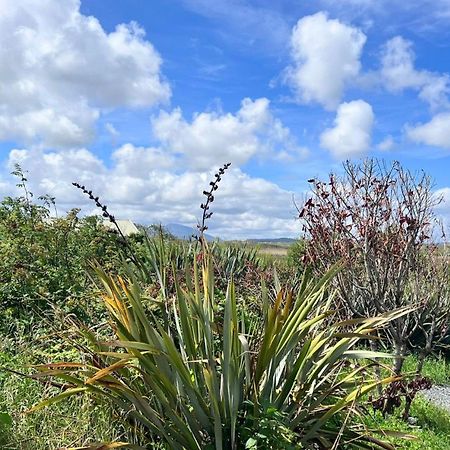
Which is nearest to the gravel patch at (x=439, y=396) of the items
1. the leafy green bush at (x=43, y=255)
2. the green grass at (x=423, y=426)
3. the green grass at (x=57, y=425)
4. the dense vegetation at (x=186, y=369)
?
the green grass at (x=423, y=426)

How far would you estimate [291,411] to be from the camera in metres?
3.75

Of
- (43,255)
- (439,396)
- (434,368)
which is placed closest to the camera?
(43,255)

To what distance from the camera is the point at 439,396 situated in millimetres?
9984

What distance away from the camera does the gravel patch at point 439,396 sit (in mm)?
9359

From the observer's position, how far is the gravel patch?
9.36m

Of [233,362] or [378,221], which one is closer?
[233,362]

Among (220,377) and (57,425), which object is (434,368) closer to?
(220,377)

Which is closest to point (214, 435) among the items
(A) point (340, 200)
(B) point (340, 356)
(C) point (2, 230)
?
(B) point (340, 356)

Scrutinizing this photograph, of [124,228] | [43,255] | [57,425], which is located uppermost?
[124,228]

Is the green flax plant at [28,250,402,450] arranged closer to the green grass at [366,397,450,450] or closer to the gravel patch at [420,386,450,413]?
the green grass at [366,397,450,450]

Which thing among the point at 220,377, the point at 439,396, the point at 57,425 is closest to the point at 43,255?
the point at 57,425

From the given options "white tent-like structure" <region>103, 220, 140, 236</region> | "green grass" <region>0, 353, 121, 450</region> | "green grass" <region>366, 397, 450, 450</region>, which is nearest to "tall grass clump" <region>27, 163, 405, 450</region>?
"green grass" <region>0, 353, 121, 450</region>

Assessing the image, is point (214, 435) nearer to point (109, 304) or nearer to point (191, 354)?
point (191, 354)

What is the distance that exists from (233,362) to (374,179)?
4.86m
